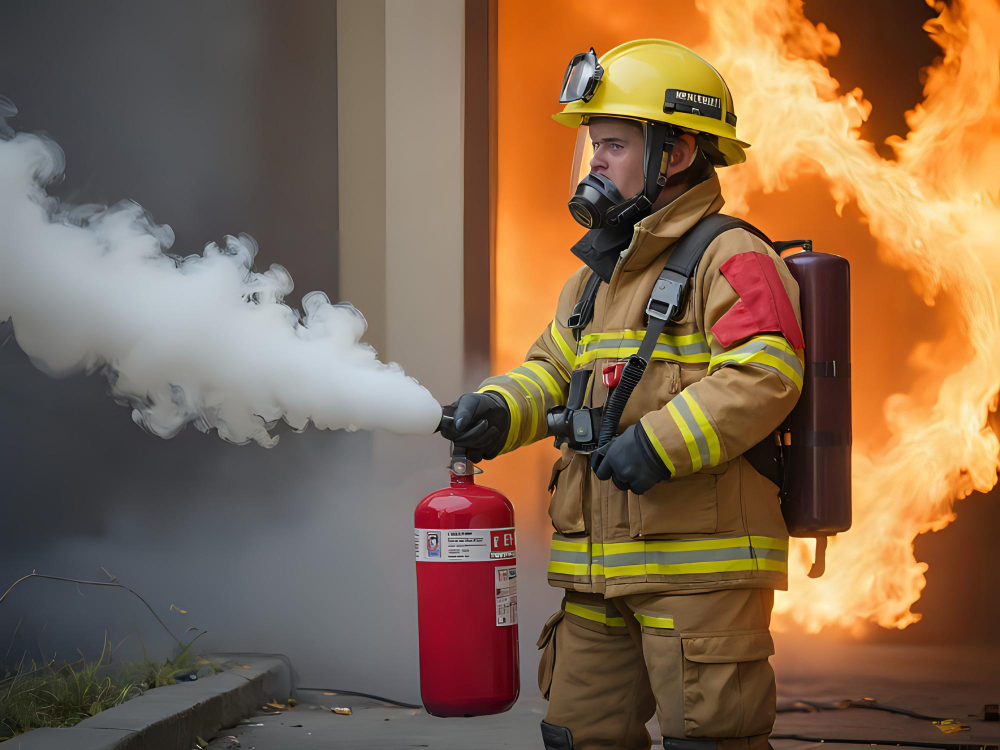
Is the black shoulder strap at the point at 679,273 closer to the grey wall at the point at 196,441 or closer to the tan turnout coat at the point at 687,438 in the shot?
the tan turnout coat at the point at 687,438

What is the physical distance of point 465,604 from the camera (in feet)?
8.55

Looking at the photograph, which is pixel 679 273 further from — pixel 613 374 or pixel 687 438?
pixel 687 438

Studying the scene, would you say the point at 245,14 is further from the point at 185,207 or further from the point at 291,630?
the point at 291,630

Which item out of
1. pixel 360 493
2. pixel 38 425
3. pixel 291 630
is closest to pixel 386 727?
pixel 291 630

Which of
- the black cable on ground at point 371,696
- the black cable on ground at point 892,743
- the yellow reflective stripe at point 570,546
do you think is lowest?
the black cable on ground at point 892,743

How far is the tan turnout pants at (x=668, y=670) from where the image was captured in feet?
6.88

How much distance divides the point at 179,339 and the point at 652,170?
136 centimetres

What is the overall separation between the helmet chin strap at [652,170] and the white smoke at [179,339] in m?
0.71

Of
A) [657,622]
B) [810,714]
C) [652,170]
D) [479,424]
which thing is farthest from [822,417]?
[810,714]

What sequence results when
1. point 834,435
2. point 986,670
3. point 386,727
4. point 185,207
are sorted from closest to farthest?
point 834,435 < point 386,727 < point 986,670 < point 185,207

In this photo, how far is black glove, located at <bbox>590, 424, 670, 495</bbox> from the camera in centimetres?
205

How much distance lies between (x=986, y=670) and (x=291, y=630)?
3.22 metres

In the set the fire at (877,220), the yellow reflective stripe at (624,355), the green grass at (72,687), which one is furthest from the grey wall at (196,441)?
the yellow reflective stripe at (624,355)

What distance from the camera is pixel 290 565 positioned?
14.5 ft
